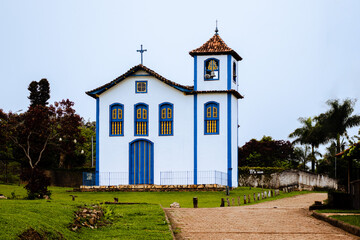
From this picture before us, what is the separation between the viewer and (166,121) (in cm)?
4053

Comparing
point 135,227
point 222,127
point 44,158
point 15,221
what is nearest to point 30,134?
point 44,158

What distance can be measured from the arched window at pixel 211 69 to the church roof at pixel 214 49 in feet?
1.75

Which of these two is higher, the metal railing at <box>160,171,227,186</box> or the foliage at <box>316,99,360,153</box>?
the foliage at <box>316,99,360,153</box>

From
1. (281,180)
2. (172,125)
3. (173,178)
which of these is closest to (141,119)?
(172,125)

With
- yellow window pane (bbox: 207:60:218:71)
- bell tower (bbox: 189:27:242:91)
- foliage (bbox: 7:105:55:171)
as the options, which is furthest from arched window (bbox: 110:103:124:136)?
yellow window pane (bbox: 207:60:218:71)

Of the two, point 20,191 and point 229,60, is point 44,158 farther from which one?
point 229,60

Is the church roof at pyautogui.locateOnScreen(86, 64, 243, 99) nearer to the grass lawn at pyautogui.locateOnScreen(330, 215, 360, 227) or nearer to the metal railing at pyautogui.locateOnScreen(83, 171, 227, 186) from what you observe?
the metal railing at pyautogui.locateOnScreen(83, 171, 227, 186)

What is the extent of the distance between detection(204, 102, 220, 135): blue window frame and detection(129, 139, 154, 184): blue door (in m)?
A: 3.84

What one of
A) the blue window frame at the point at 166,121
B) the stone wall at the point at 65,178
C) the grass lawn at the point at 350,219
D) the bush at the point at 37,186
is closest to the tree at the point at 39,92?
the stone wall at the point at 65,178

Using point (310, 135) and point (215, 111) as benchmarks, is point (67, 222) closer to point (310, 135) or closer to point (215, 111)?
point (215, 111)

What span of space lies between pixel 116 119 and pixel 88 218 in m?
25.2

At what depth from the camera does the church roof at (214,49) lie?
39938 millimetres

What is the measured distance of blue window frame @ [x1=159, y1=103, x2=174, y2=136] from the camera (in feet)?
133

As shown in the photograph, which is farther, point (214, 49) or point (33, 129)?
point (214, 49)
